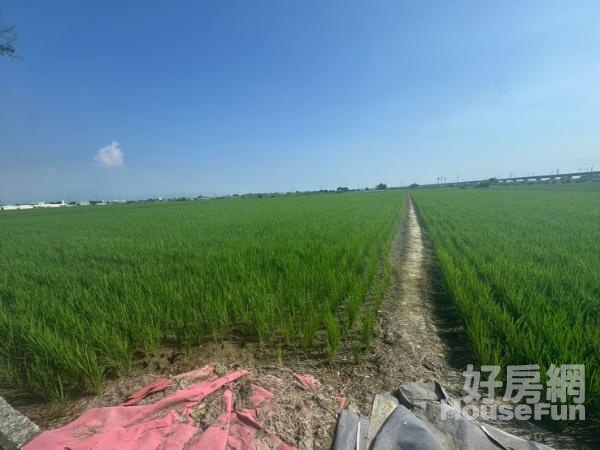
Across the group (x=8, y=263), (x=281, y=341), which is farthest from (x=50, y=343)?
(x=8, y=263)

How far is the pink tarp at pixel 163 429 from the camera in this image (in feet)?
5.50

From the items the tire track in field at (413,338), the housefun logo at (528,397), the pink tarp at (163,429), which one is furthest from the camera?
the tire track in field at (413,338)

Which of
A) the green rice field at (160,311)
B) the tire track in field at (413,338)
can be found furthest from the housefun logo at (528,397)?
the green rice field at (160,311)

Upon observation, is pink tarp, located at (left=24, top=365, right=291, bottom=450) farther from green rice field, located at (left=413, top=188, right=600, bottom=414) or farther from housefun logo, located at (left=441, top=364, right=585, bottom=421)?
green rice field, located at (left=413, top=188, right=600, bottom=414)

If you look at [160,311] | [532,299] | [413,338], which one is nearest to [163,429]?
[160,311]

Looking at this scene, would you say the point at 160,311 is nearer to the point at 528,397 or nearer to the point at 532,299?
the point at 528,397

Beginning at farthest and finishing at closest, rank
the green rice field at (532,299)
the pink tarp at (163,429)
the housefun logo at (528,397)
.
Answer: the green rice field at (532,299)
the housefun logo at (528,397)
the pink tarp at (163,429)

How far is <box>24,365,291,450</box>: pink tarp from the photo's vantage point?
1.68m

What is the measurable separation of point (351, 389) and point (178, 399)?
134cm

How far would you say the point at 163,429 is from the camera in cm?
180

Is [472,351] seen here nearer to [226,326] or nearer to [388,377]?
[388,377]

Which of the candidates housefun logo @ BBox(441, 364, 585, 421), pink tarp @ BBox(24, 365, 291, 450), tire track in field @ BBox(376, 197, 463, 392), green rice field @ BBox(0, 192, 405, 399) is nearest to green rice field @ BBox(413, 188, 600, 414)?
housefun logo @ BBox(441, 364, 585, 421)

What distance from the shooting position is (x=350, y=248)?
637 cm

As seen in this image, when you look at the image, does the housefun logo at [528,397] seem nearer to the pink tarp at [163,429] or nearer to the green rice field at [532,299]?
the green rice field at [532,299]
